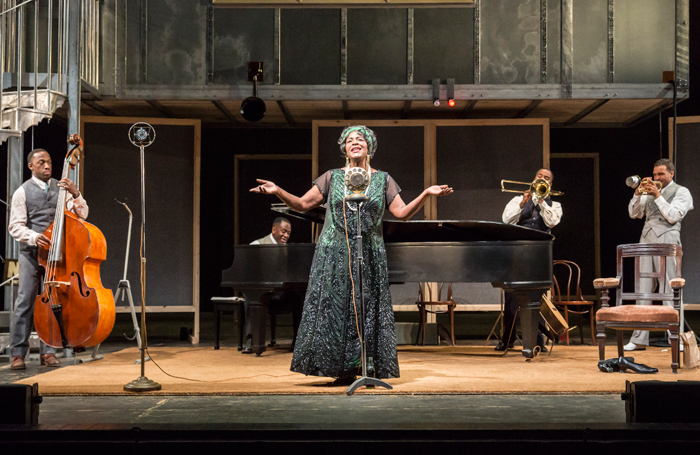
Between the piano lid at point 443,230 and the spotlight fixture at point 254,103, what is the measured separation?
189cm

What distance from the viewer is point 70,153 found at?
5.12 m

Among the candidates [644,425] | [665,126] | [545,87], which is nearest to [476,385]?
[644,425]

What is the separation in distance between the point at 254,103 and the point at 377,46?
142 cm

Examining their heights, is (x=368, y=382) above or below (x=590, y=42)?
below

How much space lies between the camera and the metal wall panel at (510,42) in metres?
7.60

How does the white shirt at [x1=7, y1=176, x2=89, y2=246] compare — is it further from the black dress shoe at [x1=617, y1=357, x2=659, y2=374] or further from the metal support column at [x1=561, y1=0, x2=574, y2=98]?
the metal support column at [x1=561, y1=0, x2=574, y2=98]

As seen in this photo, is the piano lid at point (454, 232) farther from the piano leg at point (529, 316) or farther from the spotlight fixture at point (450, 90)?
the spotlight fixture at point (450, 90)

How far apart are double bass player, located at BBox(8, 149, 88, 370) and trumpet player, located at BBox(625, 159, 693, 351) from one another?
15.4ft

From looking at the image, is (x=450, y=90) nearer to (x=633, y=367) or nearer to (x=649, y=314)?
(x=649, y=314)

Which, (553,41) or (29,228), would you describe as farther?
(553,41)

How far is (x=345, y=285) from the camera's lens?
4.27 m

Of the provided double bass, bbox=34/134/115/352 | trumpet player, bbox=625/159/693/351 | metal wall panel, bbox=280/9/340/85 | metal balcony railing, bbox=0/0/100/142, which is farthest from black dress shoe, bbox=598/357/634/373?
metal balcony railing, bbox=0/0/100/142

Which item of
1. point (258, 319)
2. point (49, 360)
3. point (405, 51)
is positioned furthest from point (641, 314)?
point (49, 360)

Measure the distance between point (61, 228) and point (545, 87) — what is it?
15.8 feet
